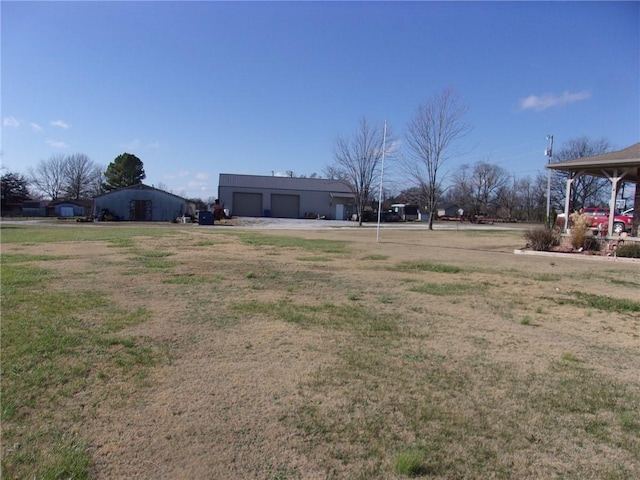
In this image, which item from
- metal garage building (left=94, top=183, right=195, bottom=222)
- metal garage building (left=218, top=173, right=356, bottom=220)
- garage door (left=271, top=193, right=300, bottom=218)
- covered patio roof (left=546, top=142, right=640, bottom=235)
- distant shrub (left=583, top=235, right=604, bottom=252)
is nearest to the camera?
distant shrub (left=583, top=235, right=604, bottom=252)

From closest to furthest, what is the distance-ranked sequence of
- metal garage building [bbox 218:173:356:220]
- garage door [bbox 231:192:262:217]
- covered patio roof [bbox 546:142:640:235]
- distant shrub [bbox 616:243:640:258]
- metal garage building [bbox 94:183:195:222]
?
distant shrub [bbox 616:243:640:258], covered patio roof [bbox 546:142:640:235], metal garage building [bbox 94:183:195:222], metal garage building [bbox 218:173:356:220], garage door [bbox 231:192:262:217]

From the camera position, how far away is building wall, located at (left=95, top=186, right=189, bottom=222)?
47.2 m

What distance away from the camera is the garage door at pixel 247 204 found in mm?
61719

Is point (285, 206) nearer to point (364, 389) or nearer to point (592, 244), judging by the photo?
point (592, 244)

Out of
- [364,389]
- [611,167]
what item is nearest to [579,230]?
[611,167]

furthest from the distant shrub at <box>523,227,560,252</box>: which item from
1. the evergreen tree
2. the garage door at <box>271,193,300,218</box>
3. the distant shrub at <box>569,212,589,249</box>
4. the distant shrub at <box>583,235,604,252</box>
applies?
the evergreen tree

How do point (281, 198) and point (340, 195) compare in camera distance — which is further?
point (340, 195)

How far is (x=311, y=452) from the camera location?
2.47 meters

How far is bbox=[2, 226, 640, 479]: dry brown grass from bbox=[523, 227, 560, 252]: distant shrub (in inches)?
381

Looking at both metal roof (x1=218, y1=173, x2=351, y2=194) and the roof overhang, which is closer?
metal roof (x1=218, y1=173, x2=351, y2=194)

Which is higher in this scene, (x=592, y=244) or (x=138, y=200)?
(x=138, y=200)

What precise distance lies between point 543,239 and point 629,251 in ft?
9.01

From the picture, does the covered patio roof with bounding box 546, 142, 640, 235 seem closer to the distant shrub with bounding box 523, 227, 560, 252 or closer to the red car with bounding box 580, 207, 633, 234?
the red car with bounding box 580, 207, 633, 234

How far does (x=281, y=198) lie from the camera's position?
62656 millimetres
